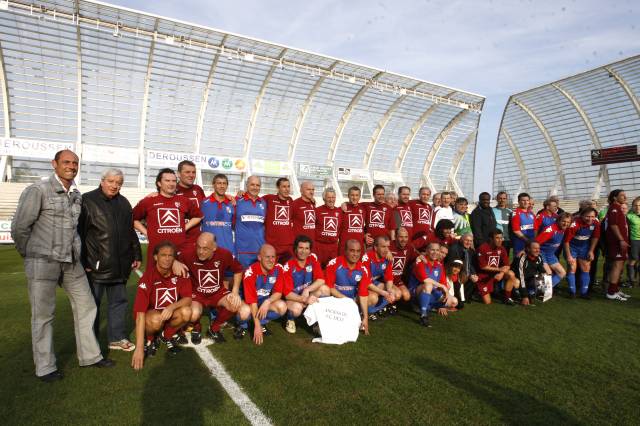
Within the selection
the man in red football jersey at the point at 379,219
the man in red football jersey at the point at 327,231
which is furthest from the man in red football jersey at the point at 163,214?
the man in red football jersey at the point at 379,219

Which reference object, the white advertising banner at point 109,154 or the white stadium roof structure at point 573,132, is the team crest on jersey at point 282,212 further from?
the white stadium roof structure at point 573,132

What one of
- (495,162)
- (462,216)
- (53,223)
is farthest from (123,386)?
(495,162)

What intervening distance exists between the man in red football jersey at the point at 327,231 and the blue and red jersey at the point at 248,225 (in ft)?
3.31

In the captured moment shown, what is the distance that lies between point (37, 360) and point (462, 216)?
7.07 m

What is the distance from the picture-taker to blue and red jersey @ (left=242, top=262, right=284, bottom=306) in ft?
15.1

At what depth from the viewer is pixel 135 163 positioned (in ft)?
77.4

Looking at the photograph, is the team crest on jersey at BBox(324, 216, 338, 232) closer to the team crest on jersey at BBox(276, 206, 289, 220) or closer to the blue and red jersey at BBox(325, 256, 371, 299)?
the team crest on jersey at BBox(276, 206, 289, 220)

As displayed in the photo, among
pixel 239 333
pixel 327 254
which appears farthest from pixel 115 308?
pixel 327 254

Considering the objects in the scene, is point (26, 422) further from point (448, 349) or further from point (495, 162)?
point (495, 162)

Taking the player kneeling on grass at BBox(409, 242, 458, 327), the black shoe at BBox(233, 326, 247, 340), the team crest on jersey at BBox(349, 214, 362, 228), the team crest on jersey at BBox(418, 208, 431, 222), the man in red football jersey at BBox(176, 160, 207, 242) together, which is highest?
the man in red football jersey at BBox(176, 160, 207, 242)

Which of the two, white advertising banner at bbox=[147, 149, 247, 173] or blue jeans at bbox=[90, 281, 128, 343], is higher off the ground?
white advertising banner at bbox=[147, 149, 247, 173]

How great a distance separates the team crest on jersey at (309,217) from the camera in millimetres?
6141

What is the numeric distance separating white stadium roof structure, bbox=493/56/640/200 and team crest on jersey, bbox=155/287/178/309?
98.9ft

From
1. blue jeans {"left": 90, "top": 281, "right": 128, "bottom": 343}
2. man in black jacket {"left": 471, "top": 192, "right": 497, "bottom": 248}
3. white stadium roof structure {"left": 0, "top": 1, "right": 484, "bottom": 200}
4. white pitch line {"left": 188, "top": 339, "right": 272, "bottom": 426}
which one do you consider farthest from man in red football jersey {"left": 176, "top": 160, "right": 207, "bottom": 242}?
white stadium roof structure {"left": 0, "top": 1, "right": 484, "bottom": 200}
